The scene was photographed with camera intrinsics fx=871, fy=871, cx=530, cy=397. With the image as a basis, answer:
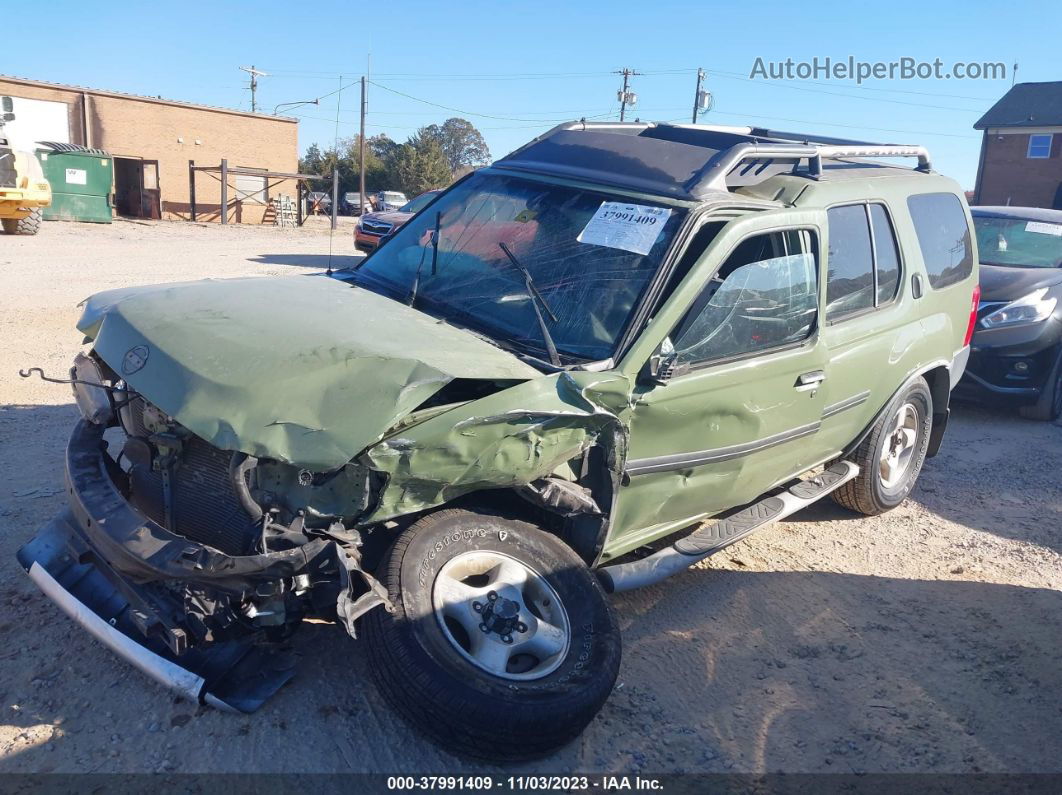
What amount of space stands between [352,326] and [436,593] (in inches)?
42.1

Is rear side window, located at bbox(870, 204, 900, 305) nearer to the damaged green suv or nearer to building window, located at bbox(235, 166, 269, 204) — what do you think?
the damaged green suv

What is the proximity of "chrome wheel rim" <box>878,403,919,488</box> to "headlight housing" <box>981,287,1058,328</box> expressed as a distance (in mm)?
2751

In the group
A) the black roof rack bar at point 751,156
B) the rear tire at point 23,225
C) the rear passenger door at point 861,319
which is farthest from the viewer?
the rear tire at point 23,225

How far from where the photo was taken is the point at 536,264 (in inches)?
151

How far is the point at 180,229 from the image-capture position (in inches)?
1072

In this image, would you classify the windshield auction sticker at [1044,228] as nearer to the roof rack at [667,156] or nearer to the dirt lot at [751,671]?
the dirt lot at [751,671]

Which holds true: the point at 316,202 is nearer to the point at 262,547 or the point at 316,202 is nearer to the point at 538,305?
the point at 538,305

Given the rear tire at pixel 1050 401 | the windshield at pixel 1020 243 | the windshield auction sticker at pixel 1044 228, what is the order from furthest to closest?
the windshield auction sticker at pixel 1044 228, the windshield at pixel 1020 243, the rear tire at pixel 1050 401

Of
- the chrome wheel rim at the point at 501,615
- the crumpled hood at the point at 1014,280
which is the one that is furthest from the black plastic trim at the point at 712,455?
the crumpled hood at the point at 1014,280

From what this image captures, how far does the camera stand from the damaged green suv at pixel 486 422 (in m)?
2.82

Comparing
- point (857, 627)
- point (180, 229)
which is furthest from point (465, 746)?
point (180, 229)

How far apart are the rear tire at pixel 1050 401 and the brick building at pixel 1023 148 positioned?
109ft

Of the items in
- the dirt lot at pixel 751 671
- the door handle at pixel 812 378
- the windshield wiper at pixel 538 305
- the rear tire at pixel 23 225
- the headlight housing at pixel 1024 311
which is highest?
the windshield wiper at pixel 538 305

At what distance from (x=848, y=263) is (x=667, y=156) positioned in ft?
3.95
